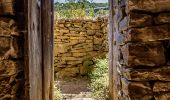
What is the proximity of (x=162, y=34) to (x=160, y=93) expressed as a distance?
0.44 metres

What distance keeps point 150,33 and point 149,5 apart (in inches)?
8.3

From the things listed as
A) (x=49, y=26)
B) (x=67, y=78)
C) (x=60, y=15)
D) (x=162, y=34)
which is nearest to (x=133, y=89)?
(x=162, y=34)

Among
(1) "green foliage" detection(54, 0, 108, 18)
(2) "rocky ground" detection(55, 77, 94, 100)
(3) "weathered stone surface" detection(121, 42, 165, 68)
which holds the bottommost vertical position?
(2) "rocky ground" detection(55, 77, 94, 100)

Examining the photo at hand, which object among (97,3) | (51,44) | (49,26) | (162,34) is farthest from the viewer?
(97,3)

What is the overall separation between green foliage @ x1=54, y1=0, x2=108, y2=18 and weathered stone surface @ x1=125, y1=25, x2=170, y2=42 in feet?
22.0

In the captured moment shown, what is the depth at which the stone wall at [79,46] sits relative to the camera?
8.48 m

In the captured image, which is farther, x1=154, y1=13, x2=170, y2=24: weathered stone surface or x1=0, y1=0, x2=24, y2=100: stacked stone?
x1=0, y1=0, x2=24, y2=100: stacked stone

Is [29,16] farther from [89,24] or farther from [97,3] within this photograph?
[97,3]

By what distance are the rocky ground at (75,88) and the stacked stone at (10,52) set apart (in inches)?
147

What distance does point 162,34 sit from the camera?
1972 millimetres

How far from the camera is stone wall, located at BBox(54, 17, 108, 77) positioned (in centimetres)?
848

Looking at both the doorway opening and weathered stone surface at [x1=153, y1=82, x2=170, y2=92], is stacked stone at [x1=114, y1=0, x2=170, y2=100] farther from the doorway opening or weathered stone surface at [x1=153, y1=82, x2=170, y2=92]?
the doorway opening

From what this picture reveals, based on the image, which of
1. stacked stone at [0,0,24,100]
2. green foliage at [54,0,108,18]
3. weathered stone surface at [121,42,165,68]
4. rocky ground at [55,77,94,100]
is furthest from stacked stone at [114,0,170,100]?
green foliage at [54,0,108,18]

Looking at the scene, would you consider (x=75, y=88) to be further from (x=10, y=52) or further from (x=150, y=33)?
(x=150, y=33)
